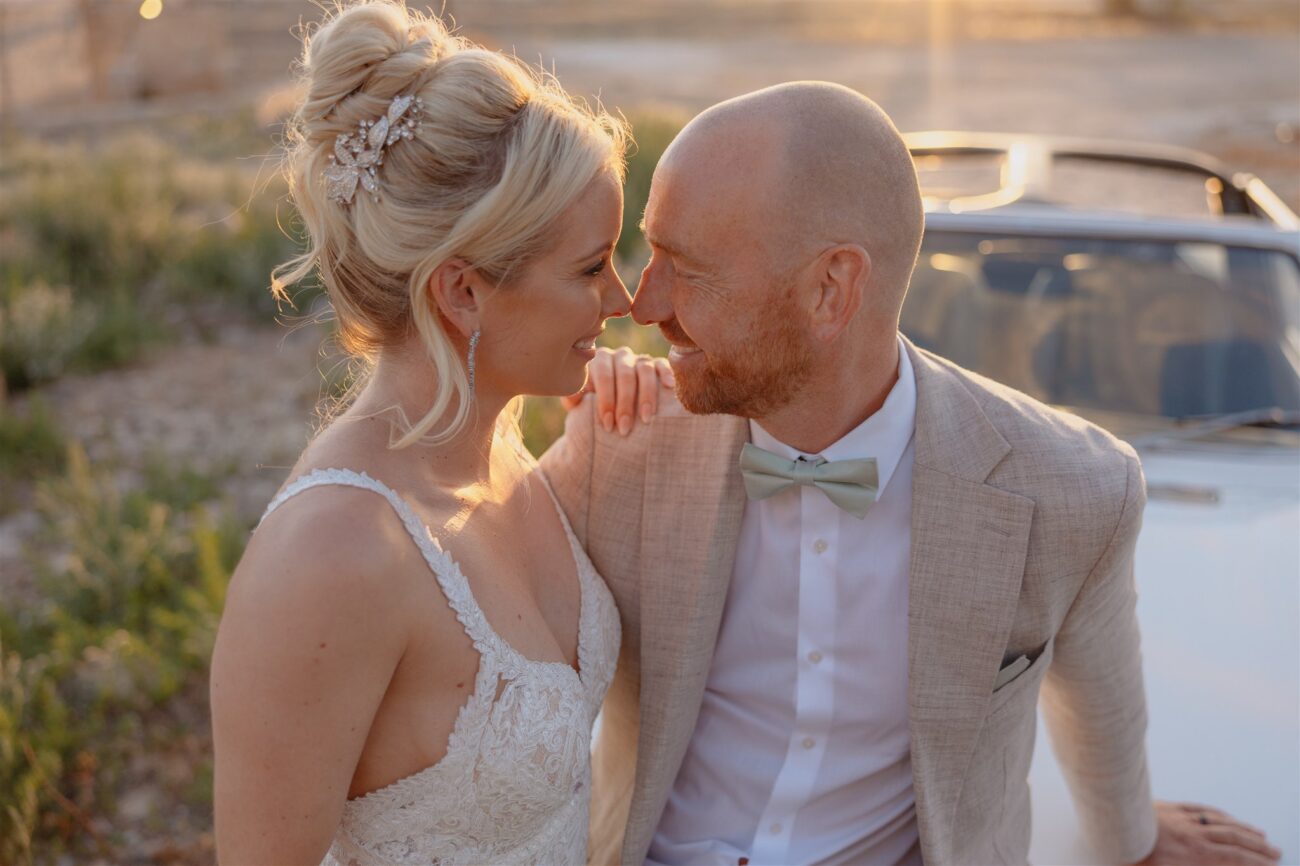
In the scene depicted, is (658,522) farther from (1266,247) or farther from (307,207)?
(1266,247)

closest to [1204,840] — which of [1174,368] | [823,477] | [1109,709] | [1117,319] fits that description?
[1109,709]

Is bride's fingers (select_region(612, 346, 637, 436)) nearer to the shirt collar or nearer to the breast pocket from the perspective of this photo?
the shirt collar

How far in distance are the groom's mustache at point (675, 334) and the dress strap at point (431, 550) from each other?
537 mm

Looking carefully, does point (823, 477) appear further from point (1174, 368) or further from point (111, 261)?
point (111, 261)

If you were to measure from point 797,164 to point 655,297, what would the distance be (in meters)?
0.32

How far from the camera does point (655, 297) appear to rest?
6.86 ft

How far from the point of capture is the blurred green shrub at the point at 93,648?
3.32 meters

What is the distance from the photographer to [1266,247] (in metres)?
3.38

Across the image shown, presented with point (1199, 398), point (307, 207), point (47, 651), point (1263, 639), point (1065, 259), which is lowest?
point (47, 651)

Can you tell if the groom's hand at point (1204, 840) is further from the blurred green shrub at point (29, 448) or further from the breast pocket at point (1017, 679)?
the blurred green shrub at point (29, 448)

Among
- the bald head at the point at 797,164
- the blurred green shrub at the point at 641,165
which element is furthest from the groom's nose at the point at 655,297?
the blurred green shrub at the point at 641,165

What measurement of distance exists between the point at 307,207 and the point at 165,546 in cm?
296

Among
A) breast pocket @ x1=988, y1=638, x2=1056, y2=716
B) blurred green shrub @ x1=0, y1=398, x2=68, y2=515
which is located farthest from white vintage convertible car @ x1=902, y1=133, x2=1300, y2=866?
blurred green shrub @ x1=0, y1=398, x2=68, y2=515

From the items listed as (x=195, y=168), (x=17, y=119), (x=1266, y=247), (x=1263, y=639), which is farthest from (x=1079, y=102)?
(x=1263, y=639)
